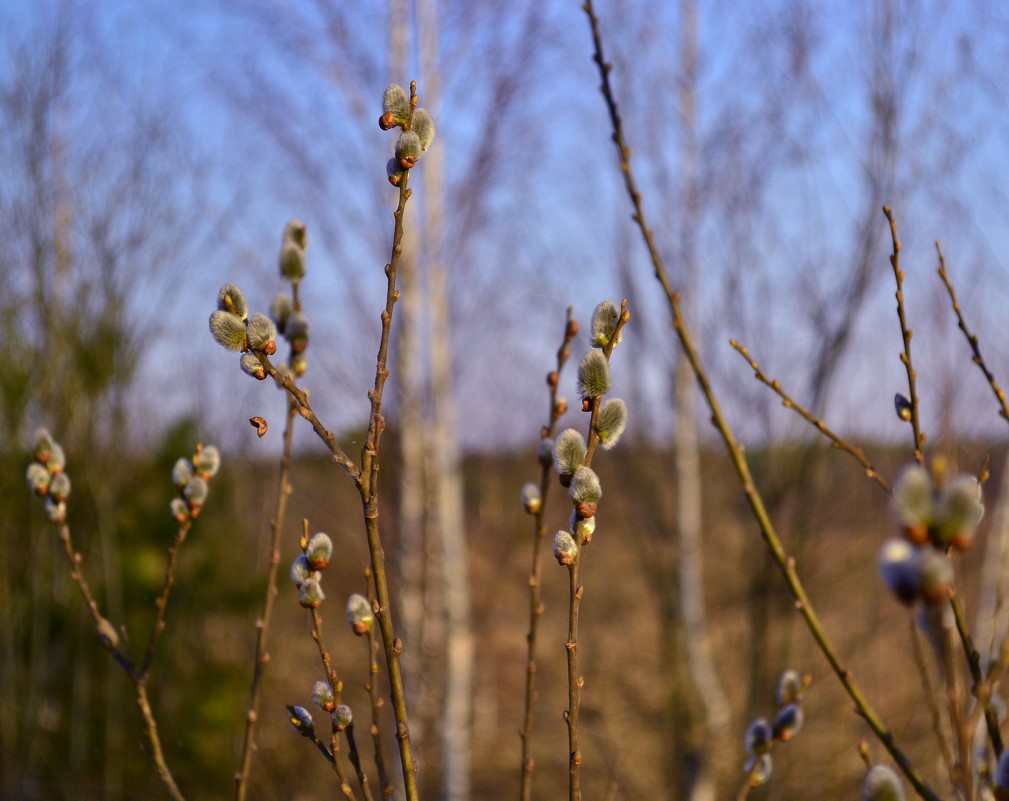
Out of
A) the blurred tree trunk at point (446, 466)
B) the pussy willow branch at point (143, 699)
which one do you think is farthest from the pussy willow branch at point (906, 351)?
the blurred tree trunk at point (446, 466)

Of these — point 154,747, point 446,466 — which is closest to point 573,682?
point 154,747

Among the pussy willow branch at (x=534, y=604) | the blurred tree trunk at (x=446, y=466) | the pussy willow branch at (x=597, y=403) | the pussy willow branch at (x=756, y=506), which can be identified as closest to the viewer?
the pussy willow branch at (x=756, y=506)

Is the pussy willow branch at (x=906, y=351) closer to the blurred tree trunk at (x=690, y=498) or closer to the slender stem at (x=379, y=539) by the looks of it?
the slender stem at (x=379, y=539)

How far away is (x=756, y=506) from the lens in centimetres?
84

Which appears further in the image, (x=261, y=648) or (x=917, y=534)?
(x=261, y=648)

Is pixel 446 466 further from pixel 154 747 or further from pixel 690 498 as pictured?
pixel 154 747

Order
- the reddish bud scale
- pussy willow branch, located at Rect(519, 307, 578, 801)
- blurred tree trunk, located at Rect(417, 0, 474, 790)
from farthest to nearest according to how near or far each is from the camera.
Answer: blurred tree trunk, located at Rect(417, 0, 474, 790) < pussy willow branch, located at Rect(519, 307, 578, 801) < the reddish bud scale

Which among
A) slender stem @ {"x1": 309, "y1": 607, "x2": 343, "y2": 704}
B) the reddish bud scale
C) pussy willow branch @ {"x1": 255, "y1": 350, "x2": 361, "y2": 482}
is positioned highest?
pussy willow branch @ {"x1": 255, "y1": 350, "x2": 361, "y2": 482}

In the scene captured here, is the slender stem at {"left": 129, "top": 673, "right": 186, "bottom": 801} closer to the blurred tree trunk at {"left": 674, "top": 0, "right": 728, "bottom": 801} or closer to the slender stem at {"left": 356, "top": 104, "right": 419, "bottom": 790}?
the slender stem at {"left": 356, "top": 104, "right": 419, "bottom": 790}

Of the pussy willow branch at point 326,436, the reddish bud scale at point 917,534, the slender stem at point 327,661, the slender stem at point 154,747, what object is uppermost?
the pussy willow branch at point 326,436

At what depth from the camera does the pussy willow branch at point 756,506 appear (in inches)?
28.5

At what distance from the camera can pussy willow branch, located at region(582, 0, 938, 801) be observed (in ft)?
2.38

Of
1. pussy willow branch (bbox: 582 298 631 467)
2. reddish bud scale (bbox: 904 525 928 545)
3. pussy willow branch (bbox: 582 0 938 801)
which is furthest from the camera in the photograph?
pussy willow branch (bbox: 582 298 631 467)

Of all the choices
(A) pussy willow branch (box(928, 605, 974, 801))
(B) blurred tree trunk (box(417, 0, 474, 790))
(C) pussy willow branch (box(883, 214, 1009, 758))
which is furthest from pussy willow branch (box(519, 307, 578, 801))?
(B) blurred tree trunk (box(417, 0, 474, 790))
